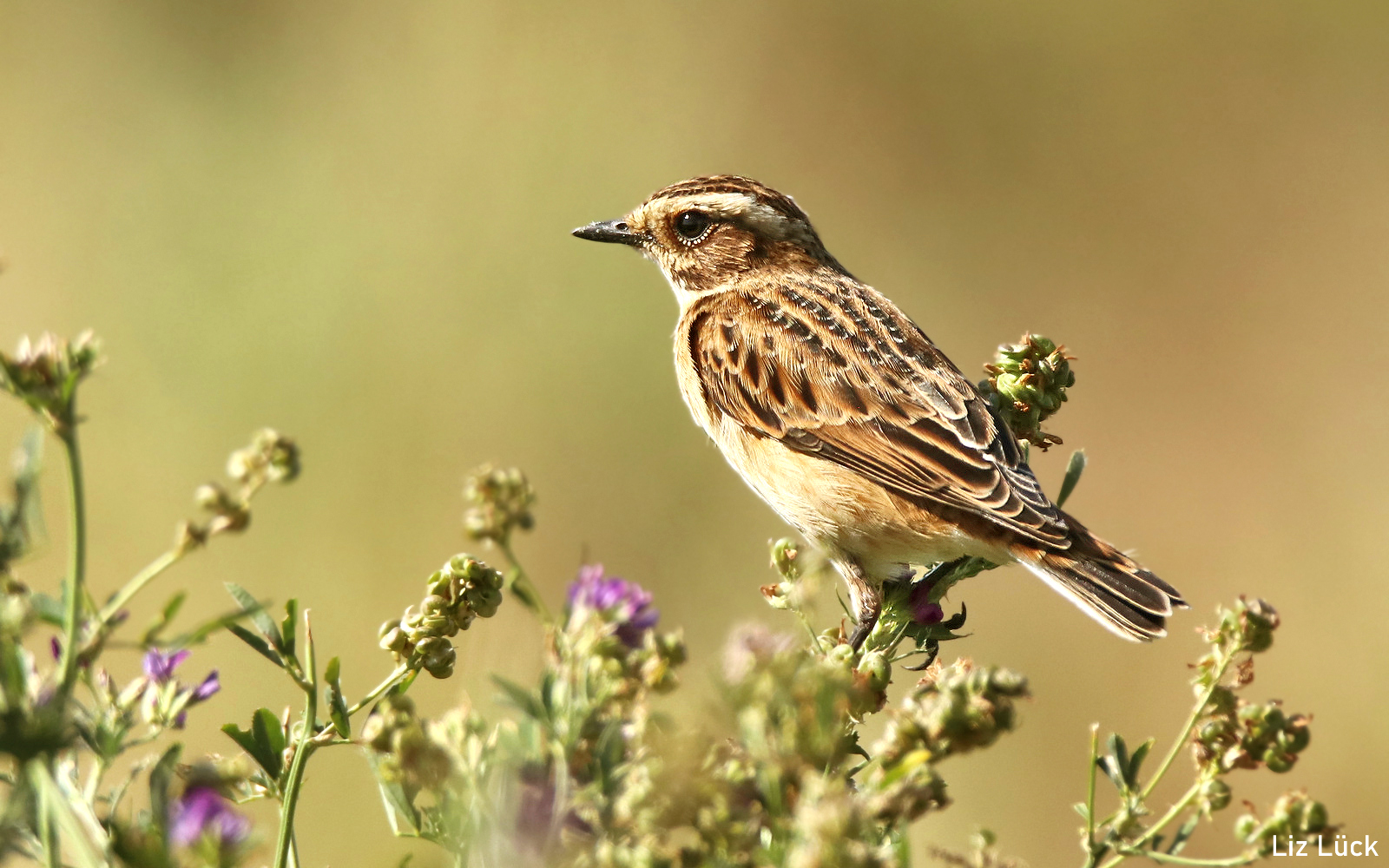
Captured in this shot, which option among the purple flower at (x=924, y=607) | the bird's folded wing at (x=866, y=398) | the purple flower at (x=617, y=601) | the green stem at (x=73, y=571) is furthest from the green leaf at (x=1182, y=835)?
the bird's folded wing at (x=866, y=398)

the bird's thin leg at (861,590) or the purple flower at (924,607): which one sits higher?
the bird's thin leg at (861,590)

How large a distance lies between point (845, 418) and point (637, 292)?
6.09 metres

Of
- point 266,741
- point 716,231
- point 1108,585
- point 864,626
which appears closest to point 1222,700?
point 266,741

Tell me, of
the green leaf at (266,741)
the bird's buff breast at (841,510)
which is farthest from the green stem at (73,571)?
the bird's buff breast at (841,510)

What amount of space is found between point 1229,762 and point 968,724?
2.78 ft

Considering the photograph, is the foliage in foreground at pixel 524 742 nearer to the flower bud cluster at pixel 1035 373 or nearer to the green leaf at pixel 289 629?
the green leaf at pixel 289 629

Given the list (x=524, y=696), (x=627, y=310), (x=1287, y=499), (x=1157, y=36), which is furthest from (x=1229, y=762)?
(x=1157, y=36)

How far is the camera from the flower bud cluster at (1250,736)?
7.13 feet

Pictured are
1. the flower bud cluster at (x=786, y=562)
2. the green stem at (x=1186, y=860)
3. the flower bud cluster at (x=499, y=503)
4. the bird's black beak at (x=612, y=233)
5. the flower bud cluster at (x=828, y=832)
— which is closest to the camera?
the flower bud cluster at (x=828, y=832)

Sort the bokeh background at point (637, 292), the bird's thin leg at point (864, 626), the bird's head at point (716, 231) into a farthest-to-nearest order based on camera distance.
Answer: the bokeh background at point (637, 292) < the bird's head at point (716, 231) < the bird's thin leg at point (864, 626)

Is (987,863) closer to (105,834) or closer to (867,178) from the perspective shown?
(105,834)

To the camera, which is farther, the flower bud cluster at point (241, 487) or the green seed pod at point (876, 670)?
the green seed pod at point (876, 670)

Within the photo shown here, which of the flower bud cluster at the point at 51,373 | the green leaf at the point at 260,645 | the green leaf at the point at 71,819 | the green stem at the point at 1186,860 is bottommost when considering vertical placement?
the green leaf at the point at 71,819

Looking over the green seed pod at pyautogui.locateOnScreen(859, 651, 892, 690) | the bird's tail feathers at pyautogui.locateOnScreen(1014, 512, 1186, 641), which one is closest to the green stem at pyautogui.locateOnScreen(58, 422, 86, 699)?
the green seed pod at pyautogui.locateOnScreen(859, 651, 892, 690)
